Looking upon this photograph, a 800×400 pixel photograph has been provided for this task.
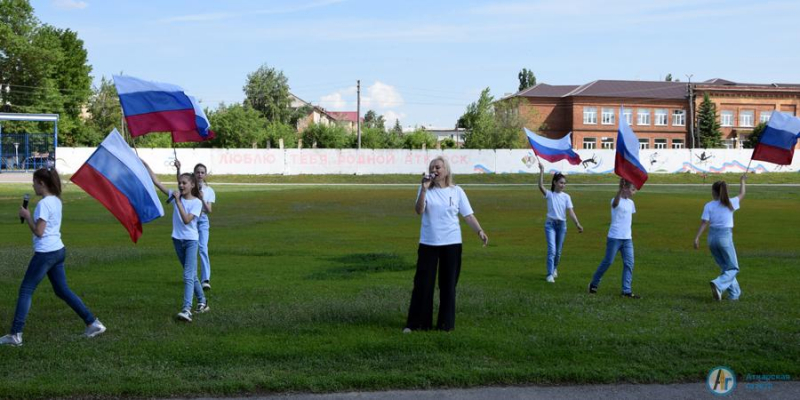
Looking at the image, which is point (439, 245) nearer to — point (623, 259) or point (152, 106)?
point (623, 259)

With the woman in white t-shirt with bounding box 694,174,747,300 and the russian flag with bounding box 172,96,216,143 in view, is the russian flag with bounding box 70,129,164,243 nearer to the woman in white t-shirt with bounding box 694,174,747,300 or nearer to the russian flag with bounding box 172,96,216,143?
the russian flag with bounding box 172,96,216,143

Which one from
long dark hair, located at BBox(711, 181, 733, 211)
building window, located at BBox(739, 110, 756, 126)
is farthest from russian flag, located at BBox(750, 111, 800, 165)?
building window, located at BBox(739, 110, 756, 126)

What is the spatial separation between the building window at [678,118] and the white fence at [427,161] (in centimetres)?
2442

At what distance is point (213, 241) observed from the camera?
19219 mm

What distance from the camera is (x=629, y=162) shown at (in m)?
12.0

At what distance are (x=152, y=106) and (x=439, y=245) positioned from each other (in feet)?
14.3

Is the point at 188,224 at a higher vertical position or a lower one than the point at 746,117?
lower

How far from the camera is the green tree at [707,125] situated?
93.4 meters

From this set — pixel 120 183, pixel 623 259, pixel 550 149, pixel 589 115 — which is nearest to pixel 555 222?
pixel 623 259

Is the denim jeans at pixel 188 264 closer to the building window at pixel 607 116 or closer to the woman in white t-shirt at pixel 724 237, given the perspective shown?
the woman in white t-shirt at pixel 724 237

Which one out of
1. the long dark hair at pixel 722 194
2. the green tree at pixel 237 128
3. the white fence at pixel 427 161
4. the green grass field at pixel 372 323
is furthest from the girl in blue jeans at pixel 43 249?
the green tree at pixel 237 128

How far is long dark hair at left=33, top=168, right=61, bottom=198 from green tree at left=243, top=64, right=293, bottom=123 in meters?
111

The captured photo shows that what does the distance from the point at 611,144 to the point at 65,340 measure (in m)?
93.0

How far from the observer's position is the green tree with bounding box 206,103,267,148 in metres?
90.8
